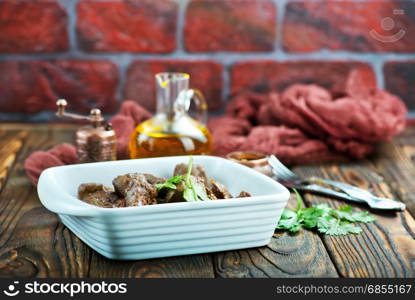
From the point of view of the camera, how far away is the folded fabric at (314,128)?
1633 mm

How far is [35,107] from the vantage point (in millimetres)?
1999

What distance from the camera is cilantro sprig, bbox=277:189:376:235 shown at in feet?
3.81

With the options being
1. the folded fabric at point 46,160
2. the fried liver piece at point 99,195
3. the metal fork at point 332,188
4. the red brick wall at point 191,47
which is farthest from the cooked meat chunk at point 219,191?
the red brick wall at point 191,47

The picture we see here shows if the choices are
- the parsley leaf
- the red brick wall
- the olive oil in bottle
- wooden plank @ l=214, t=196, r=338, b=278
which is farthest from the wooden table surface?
the red brick wall

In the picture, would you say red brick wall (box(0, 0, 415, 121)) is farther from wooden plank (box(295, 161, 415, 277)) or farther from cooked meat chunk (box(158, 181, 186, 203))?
cooked meat chunk (box(158, 181, 186, 203))

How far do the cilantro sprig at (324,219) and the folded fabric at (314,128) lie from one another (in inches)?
15.4

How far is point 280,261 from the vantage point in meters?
1.02

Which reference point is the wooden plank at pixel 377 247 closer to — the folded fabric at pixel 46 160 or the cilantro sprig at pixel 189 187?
the cilantro sprig at pixel 189 187

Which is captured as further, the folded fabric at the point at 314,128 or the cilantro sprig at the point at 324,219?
the folded fabric at the point at 314,128

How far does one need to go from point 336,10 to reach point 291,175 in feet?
2.60

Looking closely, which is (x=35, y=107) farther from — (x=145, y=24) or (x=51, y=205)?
(x=51, y=205)

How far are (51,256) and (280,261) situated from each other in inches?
13.7

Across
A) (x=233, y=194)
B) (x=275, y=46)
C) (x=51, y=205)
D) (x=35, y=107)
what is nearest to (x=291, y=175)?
(x=233, y=194)

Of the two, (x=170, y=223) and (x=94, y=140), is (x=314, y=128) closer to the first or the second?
(x=94, y=140)
